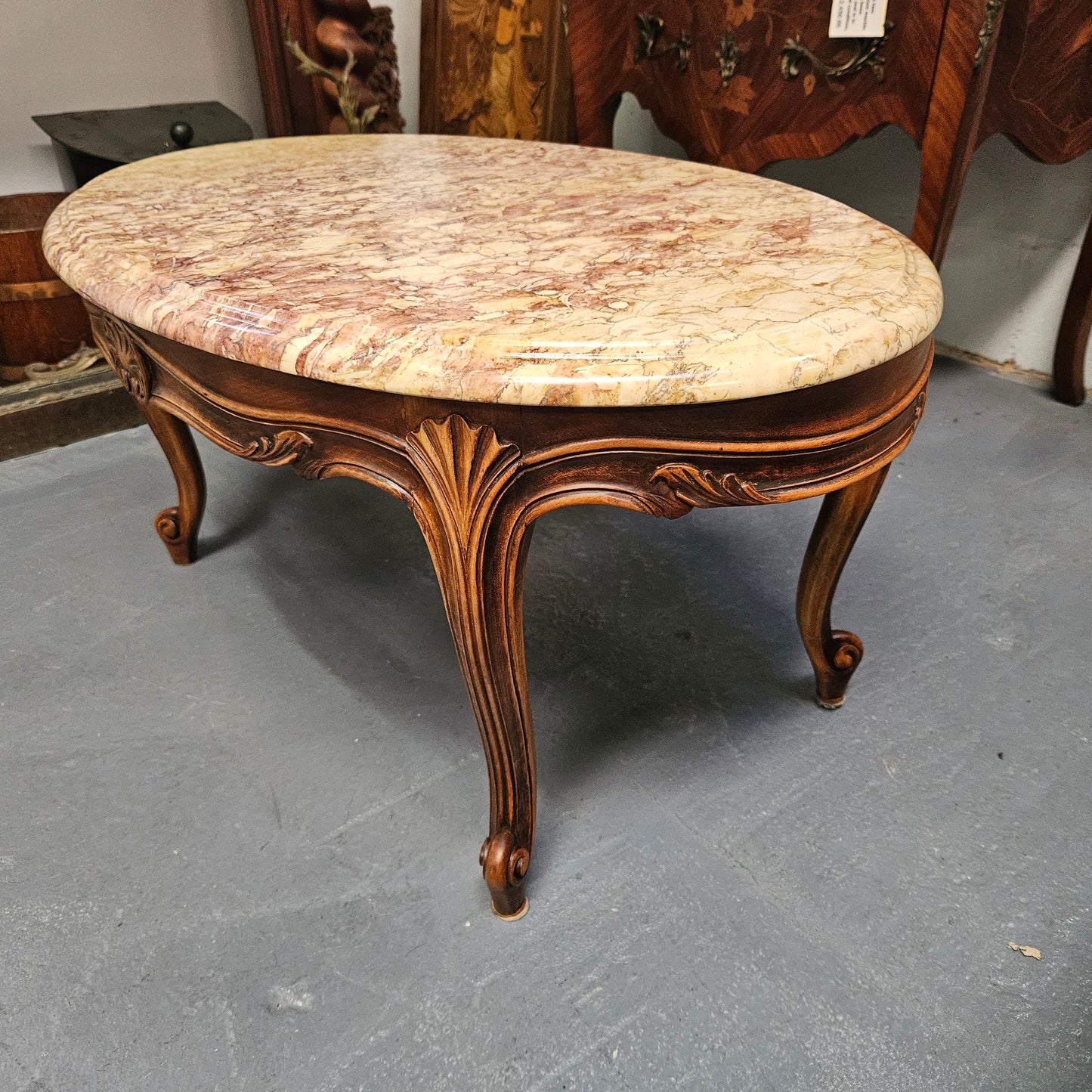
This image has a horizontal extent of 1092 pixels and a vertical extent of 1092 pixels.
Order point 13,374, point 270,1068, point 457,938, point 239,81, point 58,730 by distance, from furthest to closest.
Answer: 1. point 239,81
2. point 13,374
3. point 58,730
4. point 457,938
5. point 270,1068

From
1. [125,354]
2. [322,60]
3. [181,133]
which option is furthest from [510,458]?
[322,60]

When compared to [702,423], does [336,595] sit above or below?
below

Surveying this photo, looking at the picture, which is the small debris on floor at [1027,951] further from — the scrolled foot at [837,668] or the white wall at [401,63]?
the white wall at [401,63]

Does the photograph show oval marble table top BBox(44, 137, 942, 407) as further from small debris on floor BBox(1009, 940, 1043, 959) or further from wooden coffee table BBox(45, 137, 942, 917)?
small debris on floor BBox(1009, 940, 1043, 959)

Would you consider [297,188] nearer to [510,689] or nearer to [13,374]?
[510,689]

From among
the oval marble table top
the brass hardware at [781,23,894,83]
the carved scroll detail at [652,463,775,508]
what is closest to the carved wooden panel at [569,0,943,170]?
the brass hardware at [781,23,894,83]

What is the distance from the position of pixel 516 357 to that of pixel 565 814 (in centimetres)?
65

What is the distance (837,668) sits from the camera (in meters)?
1.27

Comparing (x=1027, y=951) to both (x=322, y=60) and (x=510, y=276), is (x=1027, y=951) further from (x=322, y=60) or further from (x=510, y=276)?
(x=322, y=60)

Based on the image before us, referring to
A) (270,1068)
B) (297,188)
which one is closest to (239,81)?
(297,188)

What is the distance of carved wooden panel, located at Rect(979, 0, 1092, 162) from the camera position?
1.67 metres

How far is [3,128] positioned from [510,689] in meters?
2.04

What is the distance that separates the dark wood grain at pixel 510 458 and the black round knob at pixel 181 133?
1.12 meters

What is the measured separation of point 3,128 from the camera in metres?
2.10
